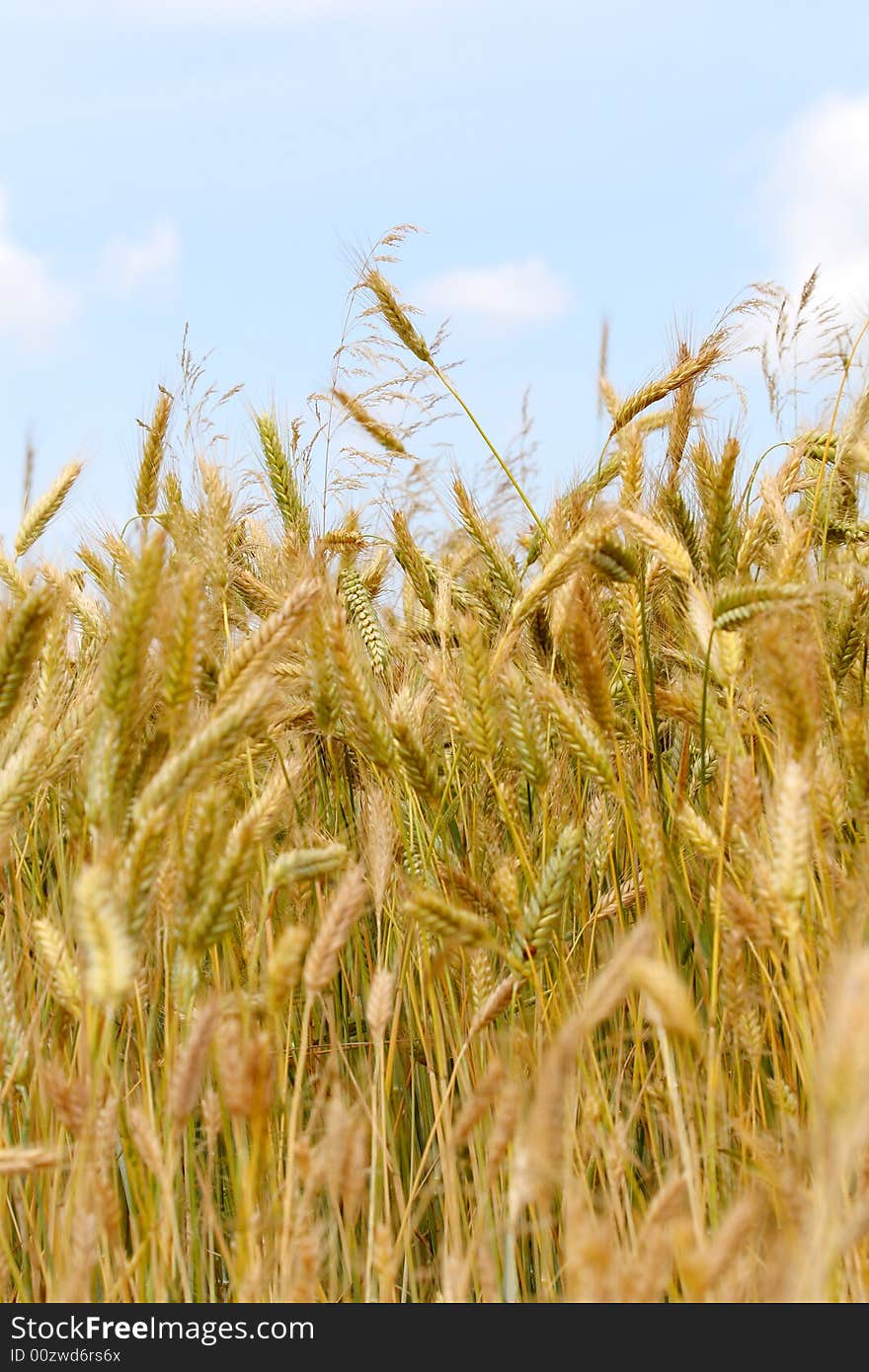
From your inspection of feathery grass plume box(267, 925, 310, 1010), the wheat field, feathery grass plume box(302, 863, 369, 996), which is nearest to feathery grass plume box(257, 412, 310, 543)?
the wheat field

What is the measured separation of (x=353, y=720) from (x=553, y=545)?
0.54m

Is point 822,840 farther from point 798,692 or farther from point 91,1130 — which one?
point 91,1130

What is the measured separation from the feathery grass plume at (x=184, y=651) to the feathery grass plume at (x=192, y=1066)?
0.35 m

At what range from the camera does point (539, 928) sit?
1440 mm

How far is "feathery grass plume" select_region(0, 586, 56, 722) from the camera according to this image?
1317mm

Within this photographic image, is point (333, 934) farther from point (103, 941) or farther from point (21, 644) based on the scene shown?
point (21, 644)

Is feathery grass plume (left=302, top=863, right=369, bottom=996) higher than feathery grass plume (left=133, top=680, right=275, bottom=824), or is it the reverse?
feathery grass plume (left=133, top=680, right=275, bottom=824)

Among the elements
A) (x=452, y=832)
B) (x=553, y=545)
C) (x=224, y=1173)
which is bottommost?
(x=224, y=1173)

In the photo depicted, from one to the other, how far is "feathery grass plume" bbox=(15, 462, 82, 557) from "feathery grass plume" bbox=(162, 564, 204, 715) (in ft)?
4.74

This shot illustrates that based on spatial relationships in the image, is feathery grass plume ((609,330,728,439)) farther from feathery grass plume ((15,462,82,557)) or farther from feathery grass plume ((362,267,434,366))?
feathery grass plume ((15,462,82,557))

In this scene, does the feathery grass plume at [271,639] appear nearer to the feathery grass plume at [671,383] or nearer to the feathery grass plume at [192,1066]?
the feathery grass plume at [192,1066]

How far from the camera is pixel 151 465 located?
2.49 metres

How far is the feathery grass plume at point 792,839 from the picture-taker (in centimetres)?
105
